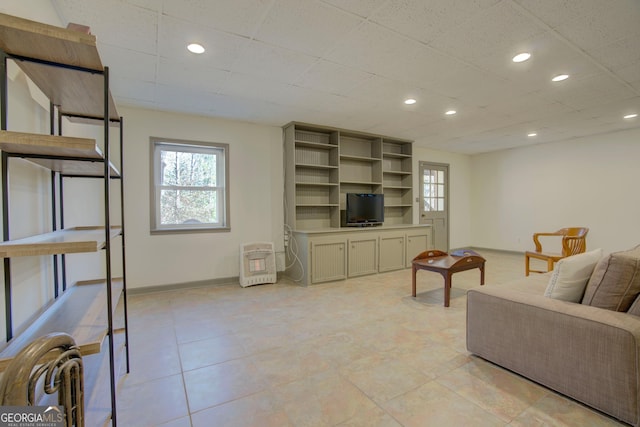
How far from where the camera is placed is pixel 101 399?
5.39 ft

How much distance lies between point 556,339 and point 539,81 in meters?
2.78

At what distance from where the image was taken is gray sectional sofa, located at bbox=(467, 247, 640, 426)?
157 centimetres

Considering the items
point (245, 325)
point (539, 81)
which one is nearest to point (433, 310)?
point (245, 325)

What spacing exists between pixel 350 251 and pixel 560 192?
4819mm

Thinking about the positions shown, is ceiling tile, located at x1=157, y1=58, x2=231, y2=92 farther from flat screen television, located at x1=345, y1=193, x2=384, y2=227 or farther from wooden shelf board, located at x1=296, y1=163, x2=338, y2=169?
flat screen television, located at x1=345, y1=193, x2=384, y2=227

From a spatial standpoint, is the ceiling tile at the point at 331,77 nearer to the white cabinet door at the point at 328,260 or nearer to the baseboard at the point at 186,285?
the white cabinet door at the point at 328,260

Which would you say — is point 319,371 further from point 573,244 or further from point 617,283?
point 573,244

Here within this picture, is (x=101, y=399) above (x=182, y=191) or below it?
below

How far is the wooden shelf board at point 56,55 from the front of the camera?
1062 mm

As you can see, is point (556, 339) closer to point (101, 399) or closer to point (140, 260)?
point (101, 399)

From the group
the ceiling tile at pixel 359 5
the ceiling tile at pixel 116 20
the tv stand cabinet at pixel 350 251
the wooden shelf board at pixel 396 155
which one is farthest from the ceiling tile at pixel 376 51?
the wooden shelf board at pixel 396 155

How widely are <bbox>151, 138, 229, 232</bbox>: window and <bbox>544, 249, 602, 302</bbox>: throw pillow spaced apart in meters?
3.99

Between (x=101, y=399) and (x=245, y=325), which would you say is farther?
(x=245, y=325)

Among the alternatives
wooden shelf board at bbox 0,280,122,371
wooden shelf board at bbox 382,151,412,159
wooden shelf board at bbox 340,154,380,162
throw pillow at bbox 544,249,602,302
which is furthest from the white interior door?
wooden shelf board at bbox 0,280,122,371
